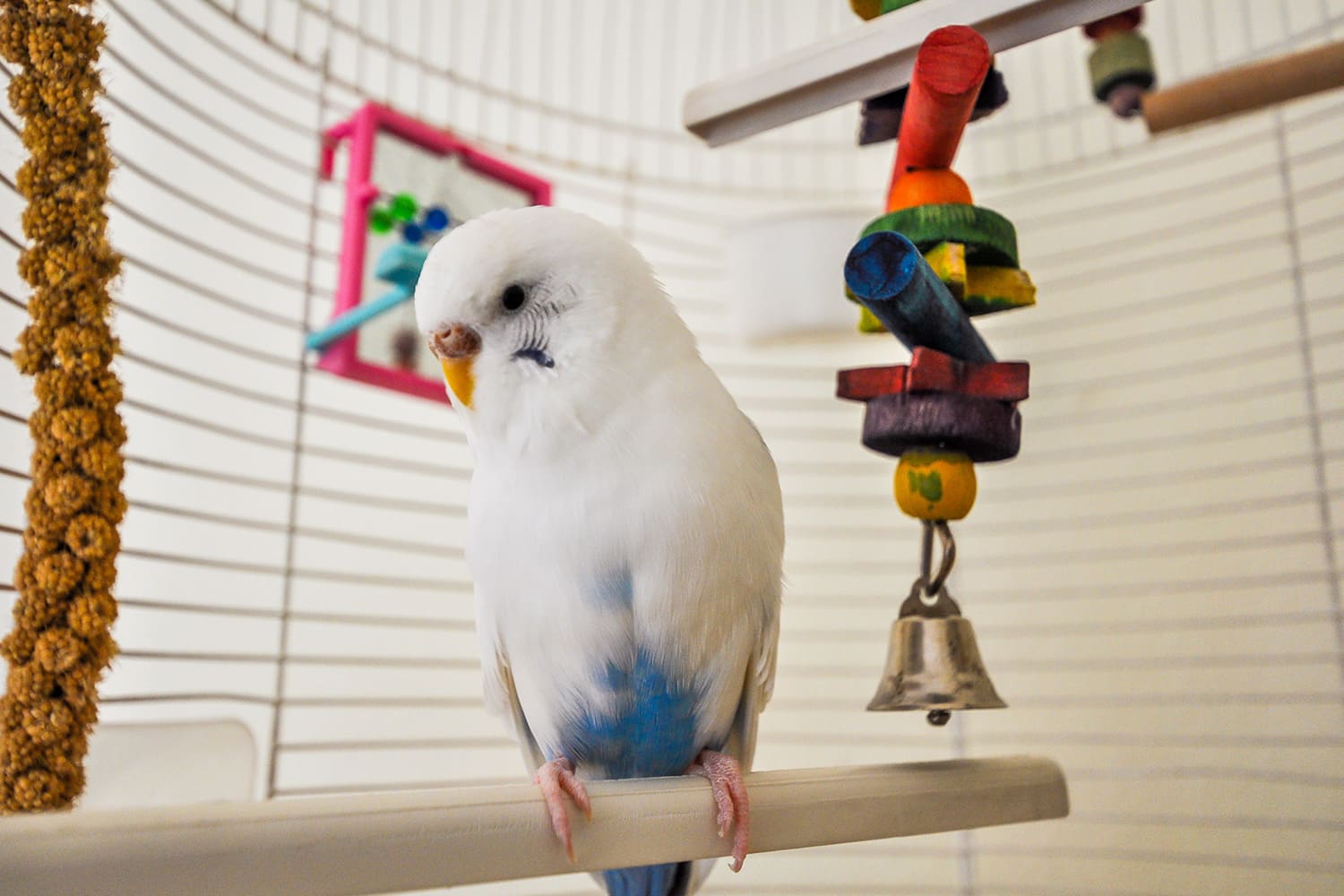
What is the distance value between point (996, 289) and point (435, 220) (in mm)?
820

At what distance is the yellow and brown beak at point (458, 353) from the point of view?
0.87m

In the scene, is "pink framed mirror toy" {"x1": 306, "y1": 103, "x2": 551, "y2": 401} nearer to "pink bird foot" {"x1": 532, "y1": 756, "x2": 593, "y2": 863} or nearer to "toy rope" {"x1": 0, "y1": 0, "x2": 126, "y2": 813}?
"toy rope" {"x1": 0, "y1": 0, "x2": 126, "y2": 813}

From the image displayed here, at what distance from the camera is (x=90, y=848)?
0.48 m

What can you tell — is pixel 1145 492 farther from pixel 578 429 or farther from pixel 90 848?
pixel 90 848

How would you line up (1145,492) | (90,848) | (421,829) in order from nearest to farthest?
(90,848) < (421,829) < (1145,492)

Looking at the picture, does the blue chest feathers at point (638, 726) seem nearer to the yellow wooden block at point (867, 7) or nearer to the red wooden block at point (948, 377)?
the red wooden block at point (948, 377)

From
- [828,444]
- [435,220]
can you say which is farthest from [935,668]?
[828,444]

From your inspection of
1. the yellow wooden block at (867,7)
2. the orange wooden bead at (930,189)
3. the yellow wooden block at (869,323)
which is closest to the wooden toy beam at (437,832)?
the yellow wooden block at (869,323)

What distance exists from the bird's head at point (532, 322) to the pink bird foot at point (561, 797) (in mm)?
299

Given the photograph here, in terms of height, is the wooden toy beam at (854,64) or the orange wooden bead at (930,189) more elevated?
the wooden toy beam at (854,64)

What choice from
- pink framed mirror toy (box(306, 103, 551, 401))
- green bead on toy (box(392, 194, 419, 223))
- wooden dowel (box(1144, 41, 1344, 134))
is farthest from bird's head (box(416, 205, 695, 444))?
wooden dowel (box(1144, 41, 1344, 134))

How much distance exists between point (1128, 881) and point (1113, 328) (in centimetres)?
102

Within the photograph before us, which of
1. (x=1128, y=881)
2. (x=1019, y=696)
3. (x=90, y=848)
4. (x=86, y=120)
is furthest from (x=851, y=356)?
(x=90, y=848)

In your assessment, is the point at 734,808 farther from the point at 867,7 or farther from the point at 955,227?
the point at 867,7
